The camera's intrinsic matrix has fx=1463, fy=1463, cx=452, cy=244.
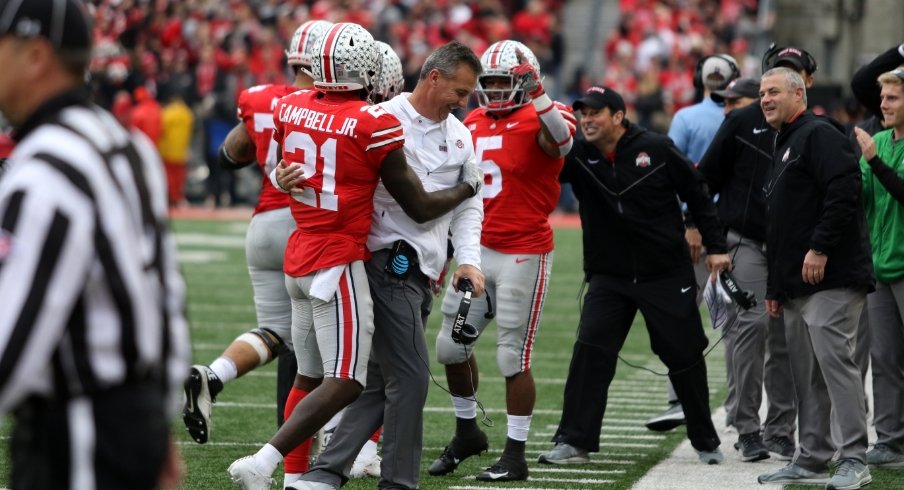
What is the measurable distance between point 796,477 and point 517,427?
126cm

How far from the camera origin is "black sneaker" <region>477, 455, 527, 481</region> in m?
6.55

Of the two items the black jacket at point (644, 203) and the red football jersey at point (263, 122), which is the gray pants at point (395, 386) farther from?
the black jacket at point (644, 203)

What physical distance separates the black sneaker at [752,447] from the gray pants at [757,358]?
0.10ft

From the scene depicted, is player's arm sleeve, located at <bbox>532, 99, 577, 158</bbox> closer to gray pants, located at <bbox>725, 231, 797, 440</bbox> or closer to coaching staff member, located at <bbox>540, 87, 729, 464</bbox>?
coaching staff member, located at <bbox>540, 87, 729, 464</bbox>

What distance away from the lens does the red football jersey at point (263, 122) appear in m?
6.97

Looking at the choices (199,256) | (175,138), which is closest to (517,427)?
(199,256)

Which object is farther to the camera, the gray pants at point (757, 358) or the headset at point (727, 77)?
the headset at point (727, 77)

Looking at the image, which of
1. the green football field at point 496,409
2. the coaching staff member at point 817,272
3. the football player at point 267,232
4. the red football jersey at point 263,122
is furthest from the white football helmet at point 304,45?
the coaching staff member at point 817,272

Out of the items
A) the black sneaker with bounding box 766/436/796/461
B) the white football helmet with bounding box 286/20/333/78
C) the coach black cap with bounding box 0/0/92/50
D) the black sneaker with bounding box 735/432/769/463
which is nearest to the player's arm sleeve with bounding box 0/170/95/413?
the coach black cap with bounding box 0/0/92/50

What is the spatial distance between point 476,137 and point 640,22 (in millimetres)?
18982

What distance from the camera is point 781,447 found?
7.34 metres

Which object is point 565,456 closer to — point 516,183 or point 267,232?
point 516,183

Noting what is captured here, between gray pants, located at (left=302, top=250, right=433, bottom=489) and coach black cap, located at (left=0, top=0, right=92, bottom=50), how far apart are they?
2.91 m

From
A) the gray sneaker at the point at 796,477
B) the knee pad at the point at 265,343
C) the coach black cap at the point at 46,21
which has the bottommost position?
the gray sneaker at the point at 796,477
